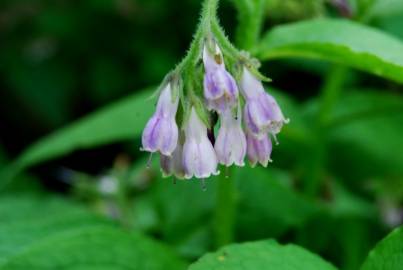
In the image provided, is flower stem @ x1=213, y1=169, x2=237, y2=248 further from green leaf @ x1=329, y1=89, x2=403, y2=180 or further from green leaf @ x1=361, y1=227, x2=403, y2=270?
green leaf @ x1=329, y1=89, x2=403, y2=180

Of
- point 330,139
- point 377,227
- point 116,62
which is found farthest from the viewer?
point 116,62

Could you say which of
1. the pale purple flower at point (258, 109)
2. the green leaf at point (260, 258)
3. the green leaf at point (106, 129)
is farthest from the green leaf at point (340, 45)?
the green leaf at point (106, 129)

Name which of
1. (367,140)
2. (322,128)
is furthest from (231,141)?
(367,140)

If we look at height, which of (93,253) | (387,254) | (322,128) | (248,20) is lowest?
(387,254)

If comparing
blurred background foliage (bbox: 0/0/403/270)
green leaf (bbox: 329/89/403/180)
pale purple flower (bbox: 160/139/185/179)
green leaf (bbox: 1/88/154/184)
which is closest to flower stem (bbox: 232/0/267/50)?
blurred background foliage (bbox: 0/0/403/270)

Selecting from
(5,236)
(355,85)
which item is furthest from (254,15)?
(355,85)

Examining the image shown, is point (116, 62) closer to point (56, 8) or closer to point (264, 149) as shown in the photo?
point (56, 8)

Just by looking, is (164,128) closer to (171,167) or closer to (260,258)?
(171,167)
